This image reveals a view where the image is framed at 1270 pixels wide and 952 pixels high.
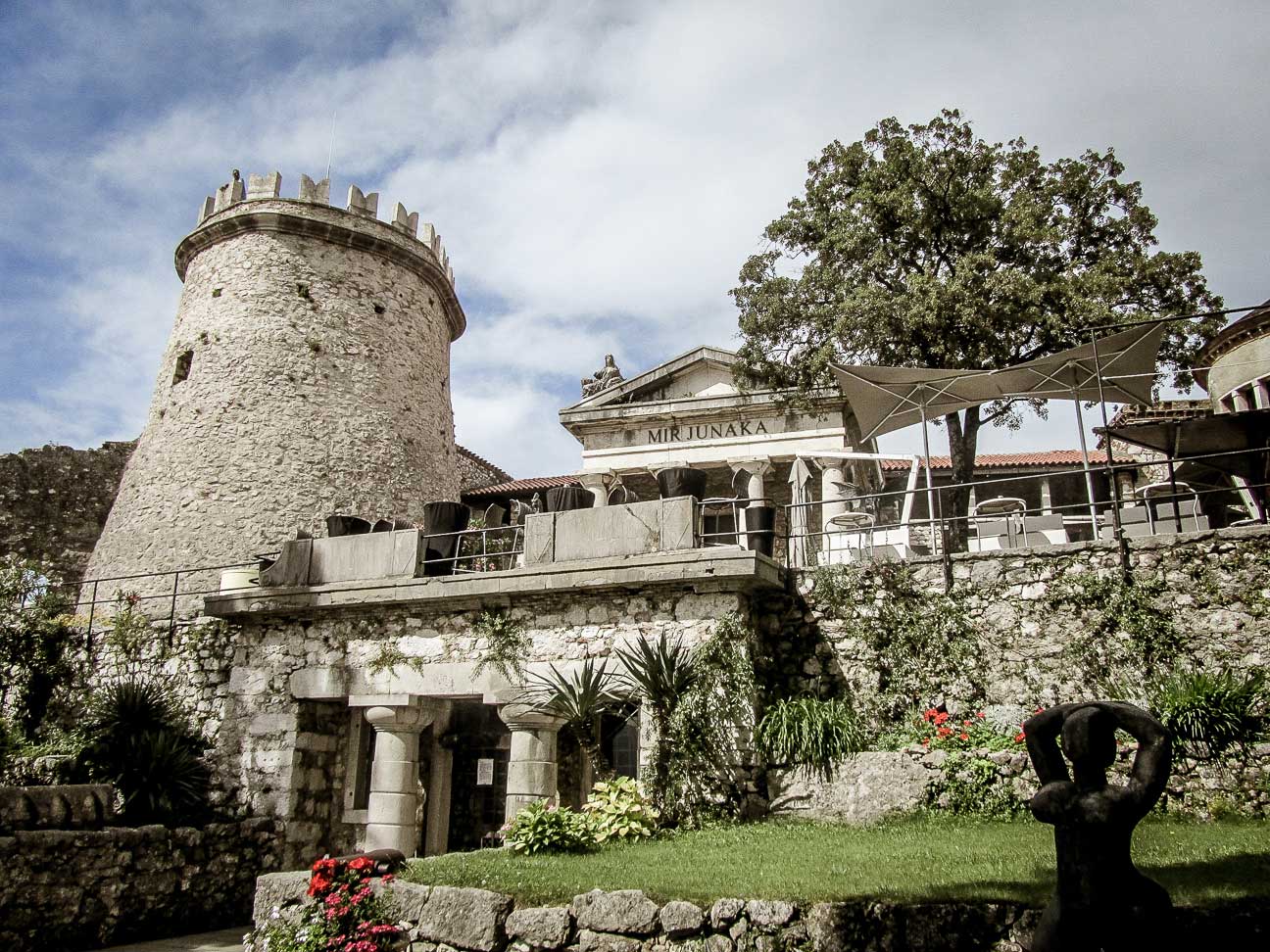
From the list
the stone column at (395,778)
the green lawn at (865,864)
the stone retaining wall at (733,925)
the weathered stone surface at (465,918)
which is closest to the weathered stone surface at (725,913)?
the stone retaining wall at (733,925)

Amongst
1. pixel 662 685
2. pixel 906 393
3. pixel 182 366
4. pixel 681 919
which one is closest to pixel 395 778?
pixel 662 685

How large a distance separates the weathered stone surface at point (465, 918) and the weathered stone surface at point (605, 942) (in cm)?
65

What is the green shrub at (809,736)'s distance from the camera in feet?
31.9

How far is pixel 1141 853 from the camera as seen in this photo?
6871 mm

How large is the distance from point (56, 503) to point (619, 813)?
1961 centimetres

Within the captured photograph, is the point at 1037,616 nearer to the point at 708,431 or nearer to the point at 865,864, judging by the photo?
the point at 865,864

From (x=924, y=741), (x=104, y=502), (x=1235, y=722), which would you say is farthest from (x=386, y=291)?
(x=1235, y=722)

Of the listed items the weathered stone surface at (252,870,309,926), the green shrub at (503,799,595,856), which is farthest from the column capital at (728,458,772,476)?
the weathered stone surface at (252,870,309,926)

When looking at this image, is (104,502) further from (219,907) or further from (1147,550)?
(1147,550)

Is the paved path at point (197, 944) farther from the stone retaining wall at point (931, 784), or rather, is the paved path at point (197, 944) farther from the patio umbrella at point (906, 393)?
the patio umbrella at point (906, 393)

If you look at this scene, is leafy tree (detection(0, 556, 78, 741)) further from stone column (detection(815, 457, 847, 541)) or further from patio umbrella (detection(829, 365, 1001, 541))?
stone column (detection(815, 457, 847, 541))

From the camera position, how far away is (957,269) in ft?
47.9

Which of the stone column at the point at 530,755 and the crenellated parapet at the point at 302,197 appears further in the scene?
the crenellated parapet at the point at 302,197

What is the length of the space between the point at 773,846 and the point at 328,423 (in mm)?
13391
